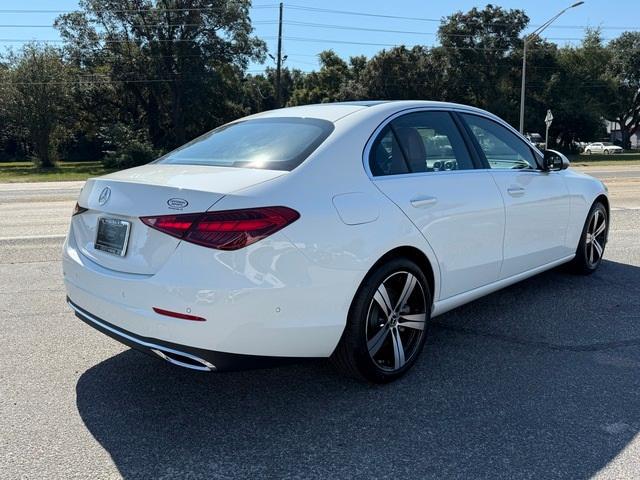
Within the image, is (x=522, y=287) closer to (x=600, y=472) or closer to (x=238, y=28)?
(x=600, y=472)

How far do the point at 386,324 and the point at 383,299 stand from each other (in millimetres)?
174

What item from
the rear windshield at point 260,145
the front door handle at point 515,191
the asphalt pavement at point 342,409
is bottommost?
the asphalt pavement at point 342,409

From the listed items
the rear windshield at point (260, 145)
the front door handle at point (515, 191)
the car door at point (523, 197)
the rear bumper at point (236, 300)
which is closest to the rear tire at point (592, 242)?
the car door at point (523, 197)

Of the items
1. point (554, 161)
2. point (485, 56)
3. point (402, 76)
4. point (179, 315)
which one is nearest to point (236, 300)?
point (179, 315)

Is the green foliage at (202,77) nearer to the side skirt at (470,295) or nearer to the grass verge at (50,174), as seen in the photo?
the grass verge at (50,174)

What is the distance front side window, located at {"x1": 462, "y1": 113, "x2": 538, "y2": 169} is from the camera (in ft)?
14.7

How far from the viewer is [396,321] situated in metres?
3.58

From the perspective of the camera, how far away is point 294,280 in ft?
9.55

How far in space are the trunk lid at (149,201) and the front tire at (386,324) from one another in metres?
0.87

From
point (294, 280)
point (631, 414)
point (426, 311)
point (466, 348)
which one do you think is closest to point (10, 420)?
point (294, 280)

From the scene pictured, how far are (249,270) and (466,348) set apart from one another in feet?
6.67

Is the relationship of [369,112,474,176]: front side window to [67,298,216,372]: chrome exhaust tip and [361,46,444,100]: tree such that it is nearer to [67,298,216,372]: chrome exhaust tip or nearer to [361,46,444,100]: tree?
[67,298,216,372]: chrome exhaust tip

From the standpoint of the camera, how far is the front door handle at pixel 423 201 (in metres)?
3.56

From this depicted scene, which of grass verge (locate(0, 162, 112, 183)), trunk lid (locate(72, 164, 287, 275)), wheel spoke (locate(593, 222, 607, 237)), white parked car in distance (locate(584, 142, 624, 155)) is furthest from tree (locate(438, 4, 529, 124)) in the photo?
trunk lid (locate(72, 164, 287, 275))
